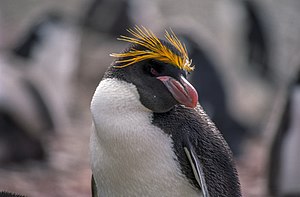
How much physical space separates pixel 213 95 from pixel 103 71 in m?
2.00

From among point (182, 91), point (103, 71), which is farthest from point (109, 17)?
point (182, 91)

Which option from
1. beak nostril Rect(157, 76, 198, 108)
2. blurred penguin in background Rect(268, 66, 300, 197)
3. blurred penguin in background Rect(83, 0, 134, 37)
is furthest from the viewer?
blurred penguin in background Rect(83, 0, 134, 37)

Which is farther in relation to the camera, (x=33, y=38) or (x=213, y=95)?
(x=33, y=38)

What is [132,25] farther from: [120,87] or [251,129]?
[120,87]

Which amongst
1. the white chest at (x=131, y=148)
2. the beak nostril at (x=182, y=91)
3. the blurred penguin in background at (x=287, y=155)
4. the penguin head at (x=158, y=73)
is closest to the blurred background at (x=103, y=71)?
the blurred penguin in background at (x=287, y=155)

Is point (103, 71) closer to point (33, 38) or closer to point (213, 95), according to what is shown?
point (33, 38)

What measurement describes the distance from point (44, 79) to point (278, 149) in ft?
10.1

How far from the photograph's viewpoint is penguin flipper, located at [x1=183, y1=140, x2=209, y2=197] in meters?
3.32

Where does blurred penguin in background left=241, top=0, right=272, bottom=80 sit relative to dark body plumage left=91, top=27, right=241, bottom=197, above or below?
below

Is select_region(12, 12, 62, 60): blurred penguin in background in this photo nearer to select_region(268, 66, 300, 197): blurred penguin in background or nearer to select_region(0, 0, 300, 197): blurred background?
select_region(0, 0, 300, 197): blurred background

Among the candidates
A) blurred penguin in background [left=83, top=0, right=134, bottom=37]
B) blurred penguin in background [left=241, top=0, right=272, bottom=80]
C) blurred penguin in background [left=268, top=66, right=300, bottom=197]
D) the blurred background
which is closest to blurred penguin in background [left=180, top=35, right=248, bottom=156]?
the blurred background

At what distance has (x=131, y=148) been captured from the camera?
3309mm

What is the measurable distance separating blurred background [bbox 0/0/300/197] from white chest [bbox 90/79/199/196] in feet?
9.48

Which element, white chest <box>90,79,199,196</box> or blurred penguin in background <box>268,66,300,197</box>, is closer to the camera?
white chest <box>90,79,199,196</box>
